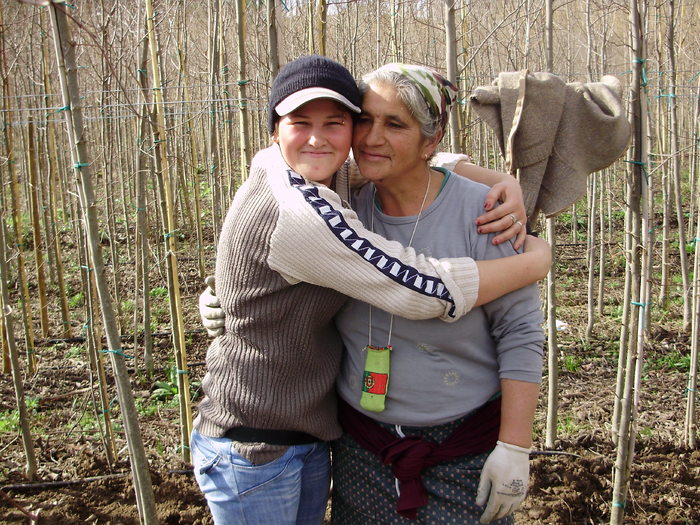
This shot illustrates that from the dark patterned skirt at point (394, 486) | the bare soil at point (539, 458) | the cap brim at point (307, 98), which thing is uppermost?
the cap brim at point (307, 98)

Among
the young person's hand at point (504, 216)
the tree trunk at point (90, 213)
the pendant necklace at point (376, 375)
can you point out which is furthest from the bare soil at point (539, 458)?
the young person's hand at point (504, 216)

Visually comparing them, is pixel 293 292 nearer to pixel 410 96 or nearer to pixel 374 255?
pixel 374 255

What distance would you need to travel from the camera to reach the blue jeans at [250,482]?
1624mm

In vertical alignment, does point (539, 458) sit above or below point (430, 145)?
below

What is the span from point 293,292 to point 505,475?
A: 0.69m

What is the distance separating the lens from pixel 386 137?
1591 mm

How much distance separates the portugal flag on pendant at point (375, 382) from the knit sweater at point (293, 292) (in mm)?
117

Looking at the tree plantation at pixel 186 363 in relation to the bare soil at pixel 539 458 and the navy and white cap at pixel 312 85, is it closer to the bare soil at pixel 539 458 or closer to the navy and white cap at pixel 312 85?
the bare soil at pixel 539 458

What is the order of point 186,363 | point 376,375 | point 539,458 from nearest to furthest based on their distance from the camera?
point 376,375 < point 186,363 < point 539,458

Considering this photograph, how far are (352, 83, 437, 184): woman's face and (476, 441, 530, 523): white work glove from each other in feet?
2.46

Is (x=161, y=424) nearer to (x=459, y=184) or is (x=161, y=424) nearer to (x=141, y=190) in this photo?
(x=141, y=190)

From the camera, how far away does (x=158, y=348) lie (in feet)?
17.9

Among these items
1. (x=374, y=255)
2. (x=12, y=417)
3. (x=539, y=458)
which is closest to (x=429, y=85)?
(x=374, y=255)

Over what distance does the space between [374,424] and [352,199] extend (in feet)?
2.09
